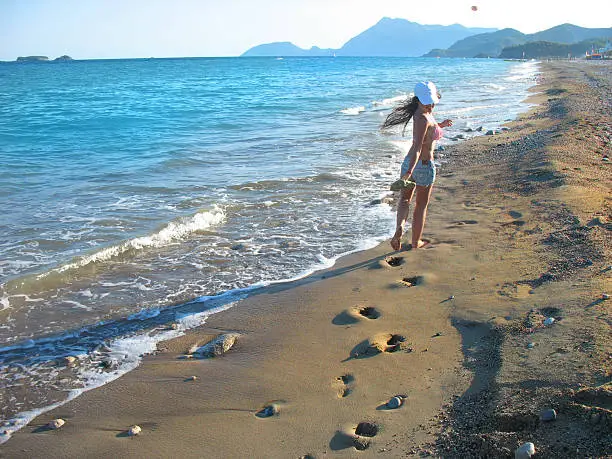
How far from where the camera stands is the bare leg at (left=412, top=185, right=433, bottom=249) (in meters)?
6.29

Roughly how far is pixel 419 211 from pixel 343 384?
10.2 ft

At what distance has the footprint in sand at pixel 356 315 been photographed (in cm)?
479

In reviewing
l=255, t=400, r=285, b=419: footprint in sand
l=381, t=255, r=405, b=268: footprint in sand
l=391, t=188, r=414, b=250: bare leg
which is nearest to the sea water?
l=381, t=255, r=405, b=268: footprint in sand

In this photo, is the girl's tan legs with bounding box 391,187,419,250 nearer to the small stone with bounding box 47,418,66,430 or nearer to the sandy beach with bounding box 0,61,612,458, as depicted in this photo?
the sandy beach with bounding box 0,61,612,458

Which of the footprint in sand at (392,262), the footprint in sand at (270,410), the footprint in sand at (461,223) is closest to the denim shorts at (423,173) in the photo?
the footprint in sand at (392,262)

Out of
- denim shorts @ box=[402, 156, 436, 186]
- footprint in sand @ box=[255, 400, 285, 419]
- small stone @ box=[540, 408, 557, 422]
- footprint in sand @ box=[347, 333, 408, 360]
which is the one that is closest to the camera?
small stone @ box=[540, 408, 557, 422]

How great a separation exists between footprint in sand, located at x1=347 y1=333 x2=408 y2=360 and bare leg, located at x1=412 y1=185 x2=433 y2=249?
2224 millimetres

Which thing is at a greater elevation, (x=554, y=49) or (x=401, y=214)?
(x=554, y=49)

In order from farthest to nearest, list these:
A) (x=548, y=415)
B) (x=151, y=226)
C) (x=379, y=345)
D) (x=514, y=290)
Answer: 1. (x=151, y=226)
2. (x=514, y=290)
3. (x=379, y=345)
4. (x=548, y=415)

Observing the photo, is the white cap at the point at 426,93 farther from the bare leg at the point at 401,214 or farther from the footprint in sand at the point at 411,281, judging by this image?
the footprint in sand at the point at 411,281

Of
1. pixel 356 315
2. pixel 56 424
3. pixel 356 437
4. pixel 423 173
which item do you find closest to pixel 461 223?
pixel 423 173

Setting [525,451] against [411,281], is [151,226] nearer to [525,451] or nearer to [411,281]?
[411,281]

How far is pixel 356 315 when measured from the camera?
16.0 feet

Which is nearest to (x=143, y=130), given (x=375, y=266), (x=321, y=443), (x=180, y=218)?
(x=180, y=218)
